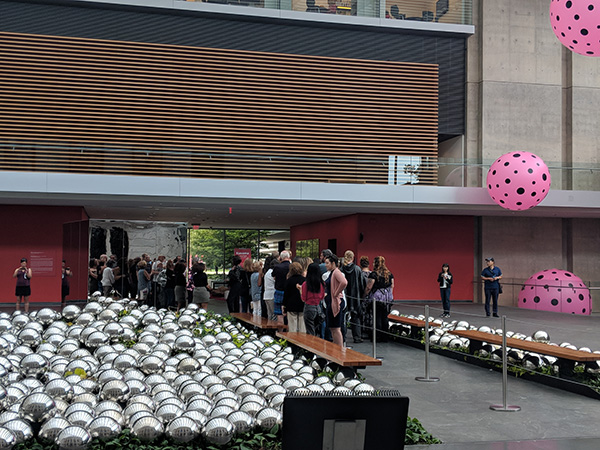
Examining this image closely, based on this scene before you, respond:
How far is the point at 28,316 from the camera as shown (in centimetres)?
1027

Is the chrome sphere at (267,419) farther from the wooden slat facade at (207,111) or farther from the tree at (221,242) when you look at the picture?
the tree at (221,242)

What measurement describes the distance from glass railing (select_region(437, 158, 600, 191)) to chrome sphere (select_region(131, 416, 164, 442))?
56.5 feet

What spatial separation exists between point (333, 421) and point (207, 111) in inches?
805

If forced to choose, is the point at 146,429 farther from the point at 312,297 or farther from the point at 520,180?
the point at 520,180

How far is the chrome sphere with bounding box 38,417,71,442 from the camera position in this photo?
4902 mm

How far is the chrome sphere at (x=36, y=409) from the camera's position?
207 inches

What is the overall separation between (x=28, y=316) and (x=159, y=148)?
34.4ft

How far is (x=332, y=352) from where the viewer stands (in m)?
8.36

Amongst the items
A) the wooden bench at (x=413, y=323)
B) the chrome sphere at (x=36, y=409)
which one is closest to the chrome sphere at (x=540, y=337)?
the wooden bench at (x=413, y=323)

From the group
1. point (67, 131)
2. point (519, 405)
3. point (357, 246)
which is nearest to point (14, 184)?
point (67, 131)

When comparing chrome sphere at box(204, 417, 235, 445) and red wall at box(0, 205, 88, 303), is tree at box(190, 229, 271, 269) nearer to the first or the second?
red wall at box(0, 205, 88, 303)

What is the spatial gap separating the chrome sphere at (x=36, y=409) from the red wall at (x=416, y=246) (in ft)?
61.0

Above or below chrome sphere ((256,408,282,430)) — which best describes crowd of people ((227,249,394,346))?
above

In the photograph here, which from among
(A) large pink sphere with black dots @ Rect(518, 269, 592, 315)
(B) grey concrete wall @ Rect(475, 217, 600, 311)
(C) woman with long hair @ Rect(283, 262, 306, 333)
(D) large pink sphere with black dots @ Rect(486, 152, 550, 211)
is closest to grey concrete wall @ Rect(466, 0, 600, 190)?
(B) grey concrete wall @ Rect(475, 217, 600, 311)
